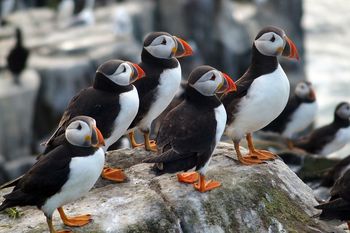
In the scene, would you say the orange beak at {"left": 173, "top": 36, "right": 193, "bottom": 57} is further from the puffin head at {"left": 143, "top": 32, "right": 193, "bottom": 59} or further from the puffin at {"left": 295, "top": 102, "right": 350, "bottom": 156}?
the puffin at {"left": 295, "top": 102, "right": 350, "bottom": 156}

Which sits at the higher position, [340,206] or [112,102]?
[112,102]

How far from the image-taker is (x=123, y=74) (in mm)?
6723

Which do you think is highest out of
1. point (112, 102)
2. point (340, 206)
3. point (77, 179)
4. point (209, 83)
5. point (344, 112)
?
point (209, 83)

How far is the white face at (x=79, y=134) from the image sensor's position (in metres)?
5.86

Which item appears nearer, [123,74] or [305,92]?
[123,74]

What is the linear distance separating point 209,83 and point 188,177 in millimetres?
795

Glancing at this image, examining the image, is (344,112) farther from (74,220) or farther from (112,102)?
(74,220)

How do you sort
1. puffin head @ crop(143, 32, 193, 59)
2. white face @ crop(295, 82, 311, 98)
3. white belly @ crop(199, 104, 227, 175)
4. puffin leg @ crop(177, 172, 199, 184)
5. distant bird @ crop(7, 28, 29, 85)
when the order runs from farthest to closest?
distant bird @ crop(7, 28, 29, 85) → white face @ crop(295, 82, 311, 98) → puffin head @ crop(143, 32, 193, 59) → puffin leg @ crop(177, 172, 199, 184) → white belly @ crop(199, 104, 227, 175)

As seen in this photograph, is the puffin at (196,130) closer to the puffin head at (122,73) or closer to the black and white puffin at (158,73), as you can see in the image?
the puffin head at (122,73)

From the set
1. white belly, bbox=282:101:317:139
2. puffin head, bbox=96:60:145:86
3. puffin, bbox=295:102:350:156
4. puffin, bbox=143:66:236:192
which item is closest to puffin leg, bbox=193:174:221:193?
Result: puffin, bbox=143:66:236:192

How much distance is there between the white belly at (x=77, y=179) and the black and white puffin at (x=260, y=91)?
1639 millimetres

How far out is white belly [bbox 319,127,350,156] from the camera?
39.1 feet

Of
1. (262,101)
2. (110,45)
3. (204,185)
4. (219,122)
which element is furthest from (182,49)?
(110,45)

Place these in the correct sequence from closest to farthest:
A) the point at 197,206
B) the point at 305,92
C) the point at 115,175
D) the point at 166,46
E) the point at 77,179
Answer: the point at 77,179 → the point at 197,206 → the point at 115,175 → the point at 166,46 → the point at 305,92
